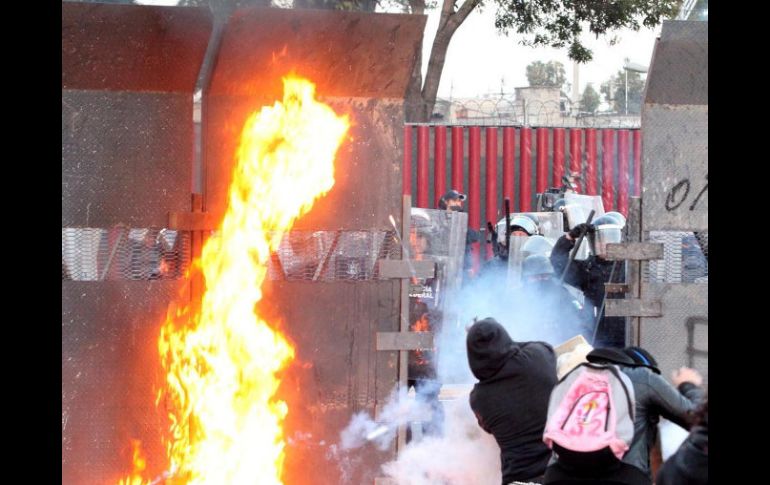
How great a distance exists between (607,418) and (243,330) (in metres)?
2.75

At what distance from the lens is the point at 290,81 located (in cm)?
668

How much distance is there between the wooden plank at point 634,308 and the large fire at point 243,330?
2116 millimetres

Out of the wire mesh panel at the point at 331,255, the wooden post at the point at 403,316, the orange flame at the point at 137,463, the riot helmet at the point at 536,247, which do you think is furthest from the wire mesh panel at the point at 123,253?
the riot helmet at the point at 536,247

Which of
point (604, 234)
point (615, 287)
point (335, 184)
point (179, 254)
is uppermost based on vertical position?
point (335, 184)

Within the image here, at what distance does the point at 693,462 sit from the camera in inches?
144

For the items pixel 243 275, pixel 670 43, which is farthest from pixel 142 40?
pixel 670 43

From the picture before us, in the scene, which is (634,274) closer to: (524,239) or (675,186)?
(675,186)

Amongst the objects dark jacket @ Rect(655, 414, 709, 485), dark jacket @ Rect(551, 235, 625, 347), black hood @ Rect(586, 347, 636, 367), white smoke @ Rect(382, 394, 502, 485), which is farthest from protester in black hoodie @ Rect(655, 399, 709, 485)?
dark jacket @ Rect(551, 235, 625, 347)

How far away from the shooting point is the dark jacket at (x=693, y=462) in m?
3.62

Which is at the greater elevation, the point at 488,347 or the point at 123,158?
the point at 123,158

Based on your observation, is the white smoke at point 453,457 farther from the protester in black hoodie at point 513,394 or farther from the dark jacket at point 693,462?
the dark jacket at point 693,462

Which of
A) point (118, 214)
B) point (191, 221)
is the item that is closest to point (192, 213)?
point (191, 221)

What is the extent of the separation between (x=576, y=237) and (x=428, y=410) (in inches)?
127
